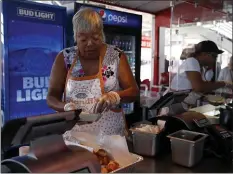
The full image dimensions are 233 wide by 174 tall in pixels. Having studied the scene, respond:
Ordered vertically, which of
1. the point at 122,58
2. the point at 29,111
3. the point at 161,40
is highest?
the point at 161,40

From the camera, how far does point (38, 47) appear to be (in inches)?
106

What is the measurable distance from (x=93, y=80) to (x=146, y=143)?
514 millimetres

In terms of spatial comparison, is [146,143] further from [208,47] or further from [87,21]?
[208,47]

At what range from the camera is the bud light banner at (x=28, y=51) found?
2488mm

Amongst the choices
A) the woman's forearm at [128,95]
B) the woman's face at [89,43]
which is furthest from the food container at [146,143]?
the woman's face at [89,43]

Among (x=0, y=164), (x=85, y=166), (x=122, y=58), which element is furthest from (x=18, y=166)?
(x=122, y=58)

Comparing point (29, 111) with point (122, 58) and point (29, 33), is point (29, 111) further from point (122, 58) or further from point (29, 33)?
point (122, 58)

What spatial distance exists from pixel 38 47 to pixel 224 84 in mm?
1919

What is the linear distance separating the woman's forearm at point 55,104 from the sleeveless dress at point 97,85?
3.3 inches

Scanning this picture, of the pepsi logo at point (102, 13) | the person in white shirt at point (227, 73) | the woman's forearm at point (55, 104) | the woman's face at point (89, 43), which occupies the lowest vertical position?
the woman's forearm at point (55, 104)

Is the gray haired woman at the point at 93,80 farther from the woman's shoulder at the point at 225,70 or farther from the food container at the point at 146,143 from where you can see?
the woman's shoulder at the point at 225,70

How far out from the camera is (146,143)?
1.18 meters

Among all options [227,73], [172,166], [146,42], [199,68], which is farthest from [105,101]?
[146,42]

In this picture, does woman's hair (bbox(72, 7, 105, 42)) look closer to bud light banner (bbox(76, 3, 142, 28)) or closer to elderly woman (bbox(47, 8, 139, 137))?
elderly woman (bbox(47, 8, 139, 137))
